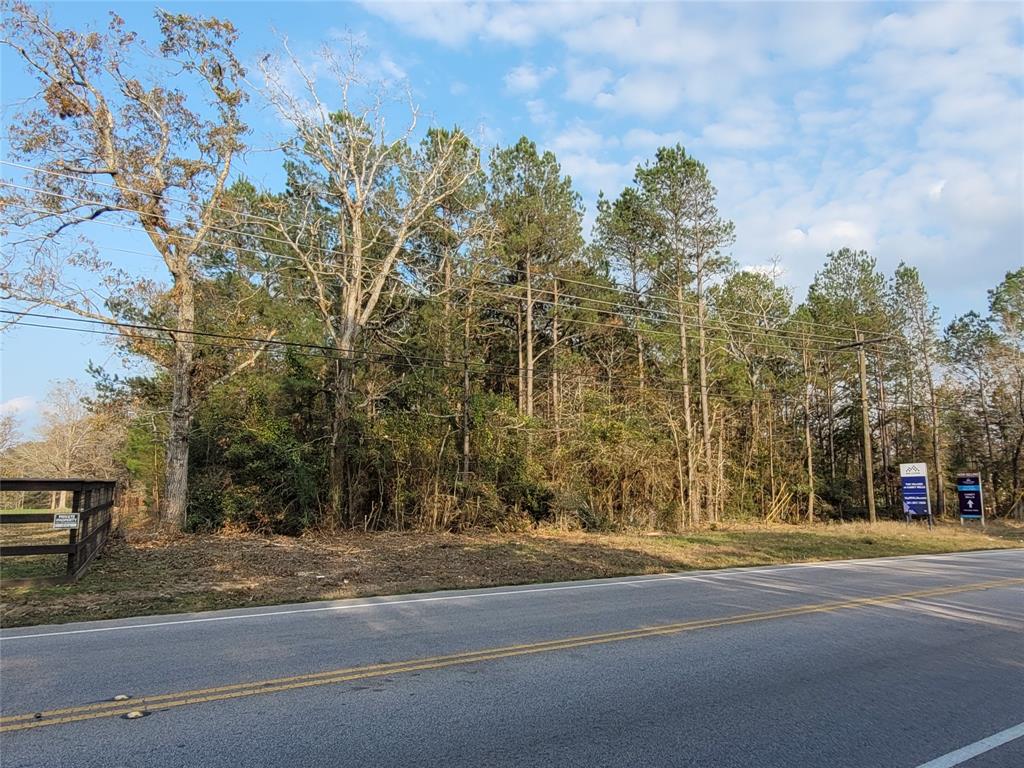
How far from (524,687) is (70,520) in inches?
312

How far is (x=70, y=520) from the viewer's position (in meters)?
9.25

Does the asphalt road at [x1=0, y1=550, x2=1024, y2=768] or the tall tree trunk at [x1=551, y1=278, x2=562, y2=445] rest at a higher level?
the tall tree trunk at [x1=551, y1=278, x2=562, y2=445]

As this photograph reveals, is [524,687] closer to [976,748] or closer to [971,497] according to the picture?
[976,748]

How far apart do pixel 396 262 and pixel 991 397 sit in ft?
139

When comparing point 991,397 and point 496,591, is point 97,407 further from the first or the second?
point 991,397

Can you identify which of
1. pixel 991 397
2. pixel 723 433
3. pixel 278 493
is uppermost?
pixel 991 397

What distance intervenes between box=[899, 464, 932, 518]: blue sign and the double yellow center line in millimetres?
24610

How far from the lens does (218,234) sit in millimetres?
20797

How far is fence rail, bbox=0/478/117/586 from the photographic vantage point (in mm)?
8723

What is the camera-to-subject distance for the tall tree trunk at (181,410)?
56.8 ft

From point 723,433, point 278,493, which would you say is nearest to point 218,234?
point 278,493

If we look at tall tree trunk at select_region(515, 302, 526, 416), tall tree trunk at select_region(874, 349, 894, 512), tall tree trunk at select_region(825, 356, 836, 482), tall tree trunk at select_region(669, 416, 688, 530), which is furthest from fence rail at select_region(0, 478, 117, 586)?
tall tree trunk at select_region(874, 349, 894, 512)

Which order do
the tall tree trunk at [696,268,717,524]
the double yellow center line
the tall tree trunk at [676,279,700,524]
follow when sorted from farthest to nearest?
the tall tree trunk at [696,268,717,524] < the tall tree trunk at [676,279,700,524] < the double yellow center line

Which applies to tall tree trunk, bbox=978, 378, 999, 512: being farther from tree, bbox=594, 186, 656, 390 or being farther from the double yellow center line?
the double yellow center line
